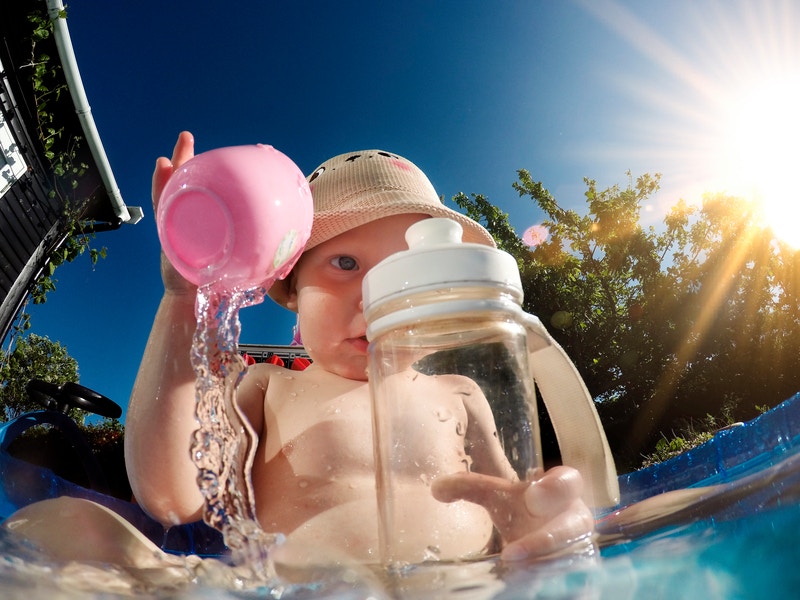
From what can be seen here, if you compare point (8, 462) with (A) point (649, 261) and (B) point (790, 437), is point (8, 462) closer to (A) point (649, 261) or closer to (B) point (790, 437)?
(B) point (790, 437)

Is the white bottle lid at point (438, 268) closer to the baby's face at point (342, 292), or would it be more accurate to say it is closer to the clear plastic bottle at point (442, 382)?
the clear plastic bottle at point (442, 382)

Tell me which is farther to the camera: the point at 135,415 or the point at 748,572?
the point at 135,415

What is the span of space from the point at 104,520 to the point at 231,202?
0.49 m

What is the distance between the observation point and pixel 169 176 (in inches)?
40.1

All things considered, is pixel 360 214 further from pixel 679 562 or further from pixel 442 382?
pixel 679 562

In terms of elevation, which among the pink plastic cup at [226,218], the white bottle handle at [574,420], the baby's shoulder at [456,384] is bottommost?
the white bottle handle at [574,420]

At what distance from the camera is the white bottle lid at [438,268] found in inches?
27.2

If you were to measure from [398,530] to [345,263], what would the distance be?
0.71m

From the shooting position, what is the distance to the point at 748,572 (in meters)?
0.42

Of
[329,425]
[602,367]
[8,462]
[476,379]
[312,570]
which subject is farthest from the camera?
[602,367]

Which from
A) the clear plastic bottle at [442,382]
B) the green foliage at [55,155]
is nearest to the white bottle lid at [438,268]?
the clear plastic bottle at [442,382]

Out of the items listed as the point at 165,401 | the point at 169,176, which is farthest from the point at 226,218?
the point at 165,401

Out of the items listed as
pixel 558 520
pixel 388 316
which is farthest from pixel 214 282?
pixel 558 520

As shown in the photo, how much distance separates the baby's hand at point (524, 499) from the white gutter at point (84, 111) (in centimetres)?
621
